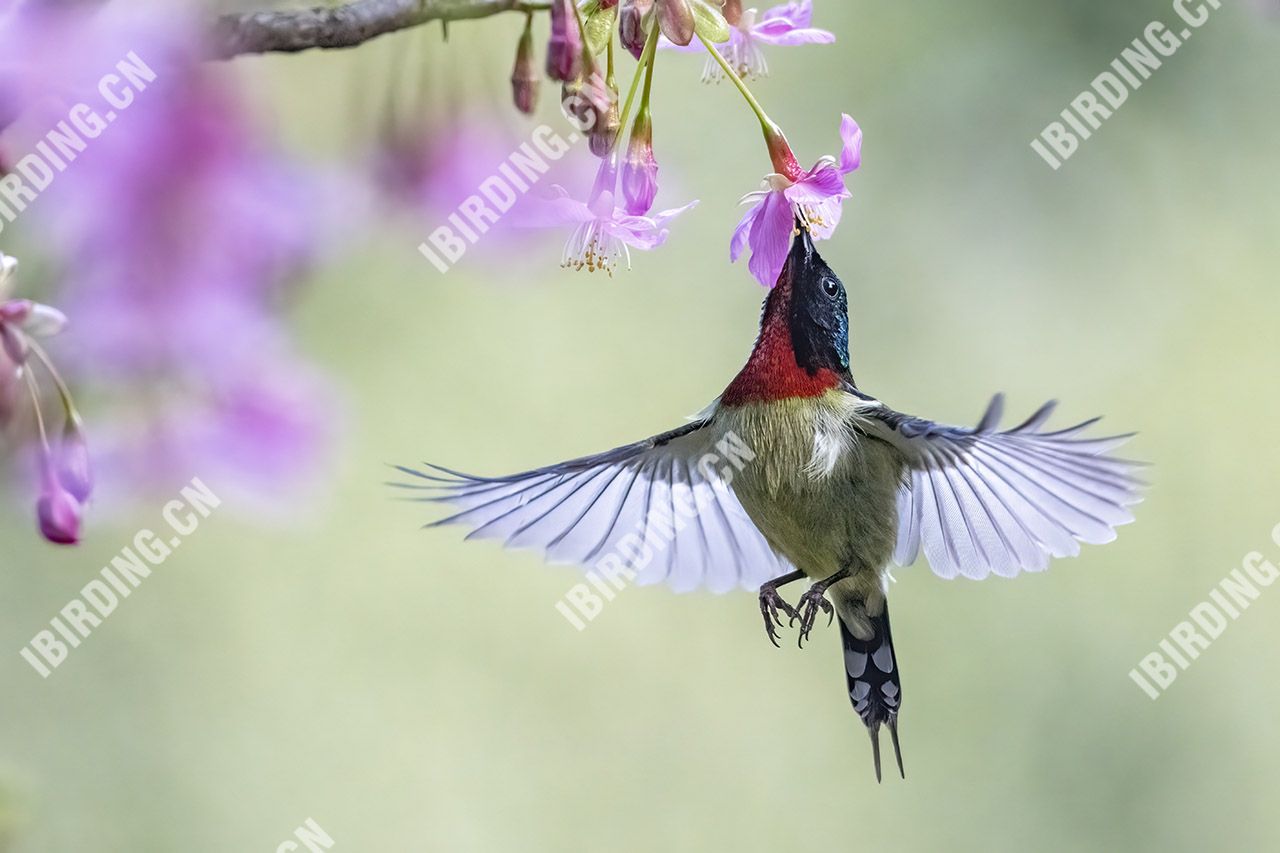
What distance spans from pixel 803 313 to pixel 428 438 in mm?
1572

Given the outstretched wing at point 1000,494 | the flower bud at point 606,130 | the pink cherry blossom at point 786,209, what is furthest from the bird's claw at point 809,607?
the flower bud at point 606,130

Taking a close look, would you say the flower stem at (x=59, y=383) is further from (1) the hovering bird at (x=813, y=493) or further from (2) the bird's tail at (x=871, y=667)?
(2) the bird's tail at (x=871, y=667)

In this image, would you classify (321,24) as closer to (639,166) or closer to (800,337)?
(639,166)

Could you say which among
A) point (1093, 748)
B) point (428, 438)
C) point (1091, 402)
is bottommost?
point (428, 438)

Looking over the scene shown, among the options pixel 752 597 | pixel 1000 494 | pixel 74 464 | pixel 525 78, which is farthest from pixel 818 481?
pixel 752 597

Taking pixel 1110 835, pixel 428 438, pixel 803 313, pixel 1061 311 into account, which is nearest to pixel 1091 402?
pixel 1061 311

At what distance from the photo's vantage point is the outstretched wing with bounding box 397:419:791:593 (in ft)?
2.78

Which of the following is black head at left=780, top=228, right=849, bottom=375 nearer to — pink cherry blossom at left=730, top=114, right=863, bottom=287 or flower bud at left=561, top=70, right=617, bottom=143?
pink cherry blossom at left=730, top=114, right=863, bottom=287

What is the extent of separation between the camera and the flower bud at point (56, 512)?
652mm

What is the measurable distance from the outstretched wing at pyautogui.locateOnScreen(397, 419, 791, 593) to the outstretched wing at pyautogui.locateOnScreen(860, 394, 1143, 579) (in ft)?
0.44

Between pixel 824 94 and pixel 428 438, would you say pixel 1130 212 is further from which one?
pixel 428 438

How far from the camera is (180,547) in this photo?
7.31ft

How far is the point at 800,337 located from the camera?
33.3 inches

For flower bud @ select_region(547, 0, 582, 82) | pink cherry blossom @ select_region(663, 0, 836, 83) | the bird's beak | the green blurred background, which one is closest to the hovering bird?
the bird's beak
